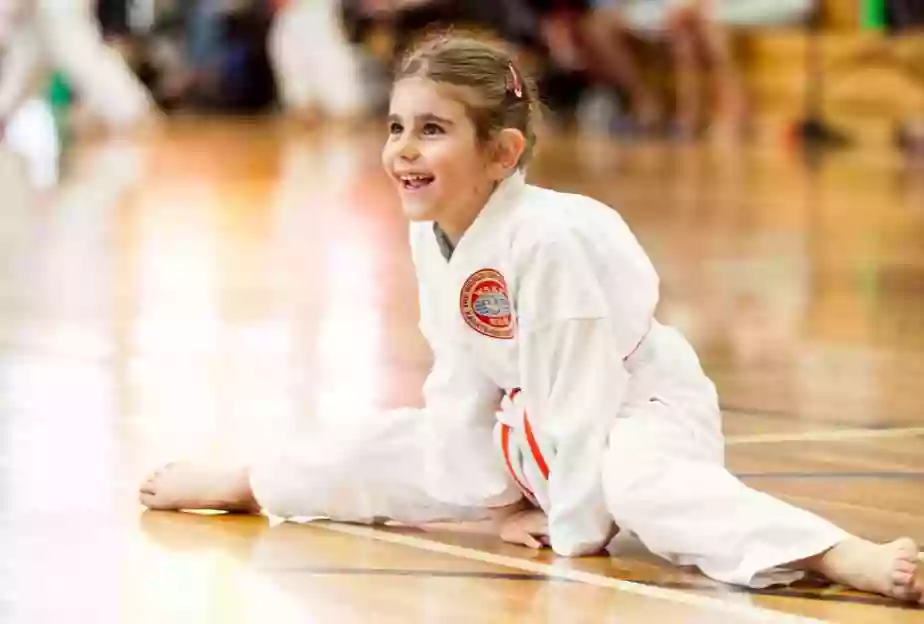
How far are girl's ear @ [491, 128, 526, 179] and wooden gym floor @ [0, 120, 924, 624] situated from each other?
1.23 ft

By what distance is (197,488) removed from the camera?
1994mm

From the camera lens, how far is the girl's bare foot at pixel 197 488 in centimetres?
198

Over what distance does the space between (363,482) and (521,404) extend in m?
0.21

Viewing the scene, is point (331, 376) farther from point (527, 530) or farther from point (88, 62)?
point (88, 62)

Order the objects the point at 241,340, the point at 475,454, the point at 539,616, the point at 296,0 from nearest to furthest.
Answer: the point at 539,616
the point at 475,454
the point at 241,340
the point at 296,0

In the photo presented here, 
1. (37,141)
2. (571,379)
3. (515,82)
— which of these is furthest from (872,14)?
(571,379)

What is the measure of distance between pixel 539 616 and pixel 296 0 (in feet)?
27.8

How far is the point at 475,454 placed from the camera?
1.92 metres

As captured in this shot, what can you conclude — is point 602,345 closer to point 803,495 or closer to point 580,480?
point 580,480

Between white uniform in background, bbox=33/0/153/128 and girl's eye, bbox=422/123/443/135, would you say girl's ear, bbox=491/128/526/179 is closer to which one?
girl's eye, bbox=422/123/443/135

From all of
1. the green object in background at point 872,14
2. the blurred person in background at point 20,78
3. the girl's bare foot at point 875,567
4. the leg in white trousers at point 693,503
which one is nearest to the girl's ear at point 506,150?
the leg in white trousers at point 693,503

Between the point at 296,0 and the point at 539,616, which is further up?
the point at 296,0

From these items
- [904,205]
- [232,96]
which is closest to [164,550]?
[904,205]

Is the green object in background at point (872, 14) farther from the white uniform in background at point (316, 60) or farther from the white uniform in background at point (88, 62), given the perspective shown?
the white uniform in background at point (88, 62)
